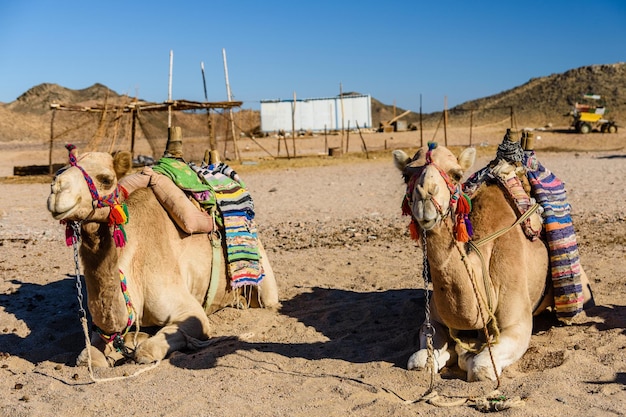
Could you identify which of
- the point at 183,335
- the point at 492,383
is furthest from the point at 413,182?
the point at 183,335

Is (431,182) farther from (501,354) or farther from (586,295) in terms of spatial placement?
(586,295)

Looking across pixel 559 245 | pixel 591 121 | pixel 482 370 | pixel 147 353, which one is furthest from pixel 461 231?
pixel 591 121

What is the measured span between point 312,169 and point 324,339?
16.9 m

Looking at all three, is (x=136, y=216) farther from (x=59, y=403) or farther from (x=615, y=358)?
(x=615, y=358)

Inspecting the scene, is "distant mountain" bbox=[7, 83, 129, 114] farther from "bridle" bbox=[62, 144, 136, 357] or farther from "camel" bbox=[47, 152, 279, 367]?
"bridle" bbox=[62, 144, 136, 357]

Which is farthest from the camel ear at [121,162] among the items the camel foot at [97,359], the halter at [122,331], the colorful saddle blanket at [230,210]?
the camel foot at [97,359]

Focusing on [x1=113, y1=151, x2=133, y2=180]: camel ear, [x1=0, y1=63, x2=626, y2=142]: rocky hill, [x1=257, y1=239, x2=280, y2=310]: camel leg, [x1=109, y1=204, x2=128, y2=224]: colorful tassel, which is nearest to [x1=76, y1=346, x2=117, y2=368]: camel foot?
[x1=109, y1=204, x2=128, y2=224]: colorful tassel

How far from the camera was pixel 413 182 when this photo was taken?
4.17 metres

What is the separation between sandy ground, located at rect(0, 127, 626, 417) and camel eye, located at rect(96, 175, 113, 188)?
1.33 metres

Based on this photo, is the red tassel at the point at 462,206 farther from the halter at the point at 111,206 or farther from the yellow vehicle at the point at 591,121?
the yellow vehicle at the point at 591,121

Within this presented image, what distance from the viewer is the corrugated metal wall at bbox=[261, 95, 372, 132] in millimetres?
50062

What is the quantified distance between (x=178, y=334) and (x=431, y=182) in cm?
247

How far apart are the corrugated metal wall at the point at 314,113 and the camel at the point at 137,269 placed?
144 feet

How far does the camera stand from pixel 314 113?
5103 cm
